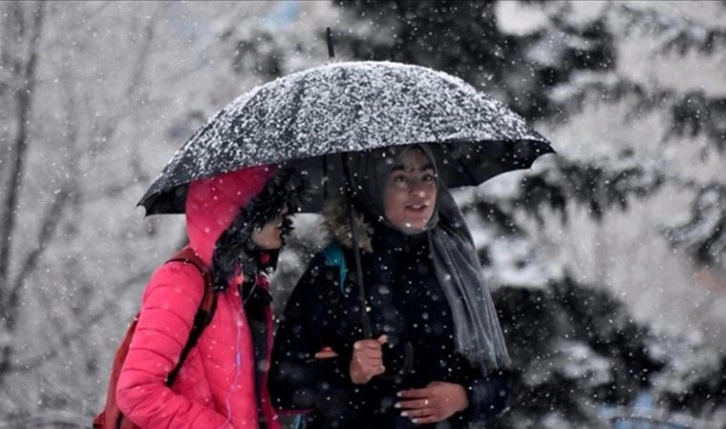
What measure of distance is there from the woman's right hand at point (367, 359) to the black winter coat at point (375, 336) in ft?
0.39

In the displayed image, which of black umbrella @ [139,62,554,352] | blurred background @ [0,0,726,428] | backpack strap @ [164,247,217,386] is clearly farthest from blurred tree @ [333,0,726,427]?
backpack strap @ [164,247,217,386]

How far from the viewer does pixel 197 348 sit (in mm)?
3598

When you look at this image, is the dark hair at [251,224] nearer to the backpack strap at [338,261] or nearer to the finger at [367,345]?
the backpack strap at [338,261]

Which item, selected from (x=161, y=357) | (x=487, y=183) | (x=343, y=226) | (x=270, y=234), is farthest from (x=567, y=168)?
(x=161, y=357)

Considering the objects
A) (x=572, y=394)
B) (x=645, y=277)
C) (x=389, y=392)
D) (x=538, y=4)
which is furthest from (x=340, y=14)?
(x=645, y=277)

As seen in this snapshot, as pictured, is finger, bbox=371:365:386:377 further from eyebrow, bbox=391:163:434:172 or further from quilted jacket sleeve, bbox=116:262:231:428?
eyebrow, bbox=391:163:434:172

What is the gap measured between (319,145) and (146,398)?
87 cm

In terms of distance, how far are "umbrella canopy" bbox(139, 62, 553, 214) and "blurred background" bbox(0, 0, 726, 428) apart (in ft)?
15.9

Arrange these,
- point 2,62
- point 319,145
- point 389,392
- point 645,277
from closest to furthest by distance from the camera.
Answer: point 319,145 → point 389,392 → point 2,62 → point 645,277

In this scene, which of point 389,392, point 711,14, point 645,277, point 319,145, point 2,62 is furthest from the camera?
point 645,277

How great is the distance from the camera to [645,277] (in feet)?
49.9

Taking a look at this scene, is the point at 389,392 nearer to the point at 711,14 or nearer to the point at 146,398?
the point at 146,398

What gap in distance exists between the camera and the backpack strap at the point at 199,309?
11.6ft

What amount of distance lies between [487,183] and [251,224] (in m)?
5.40
